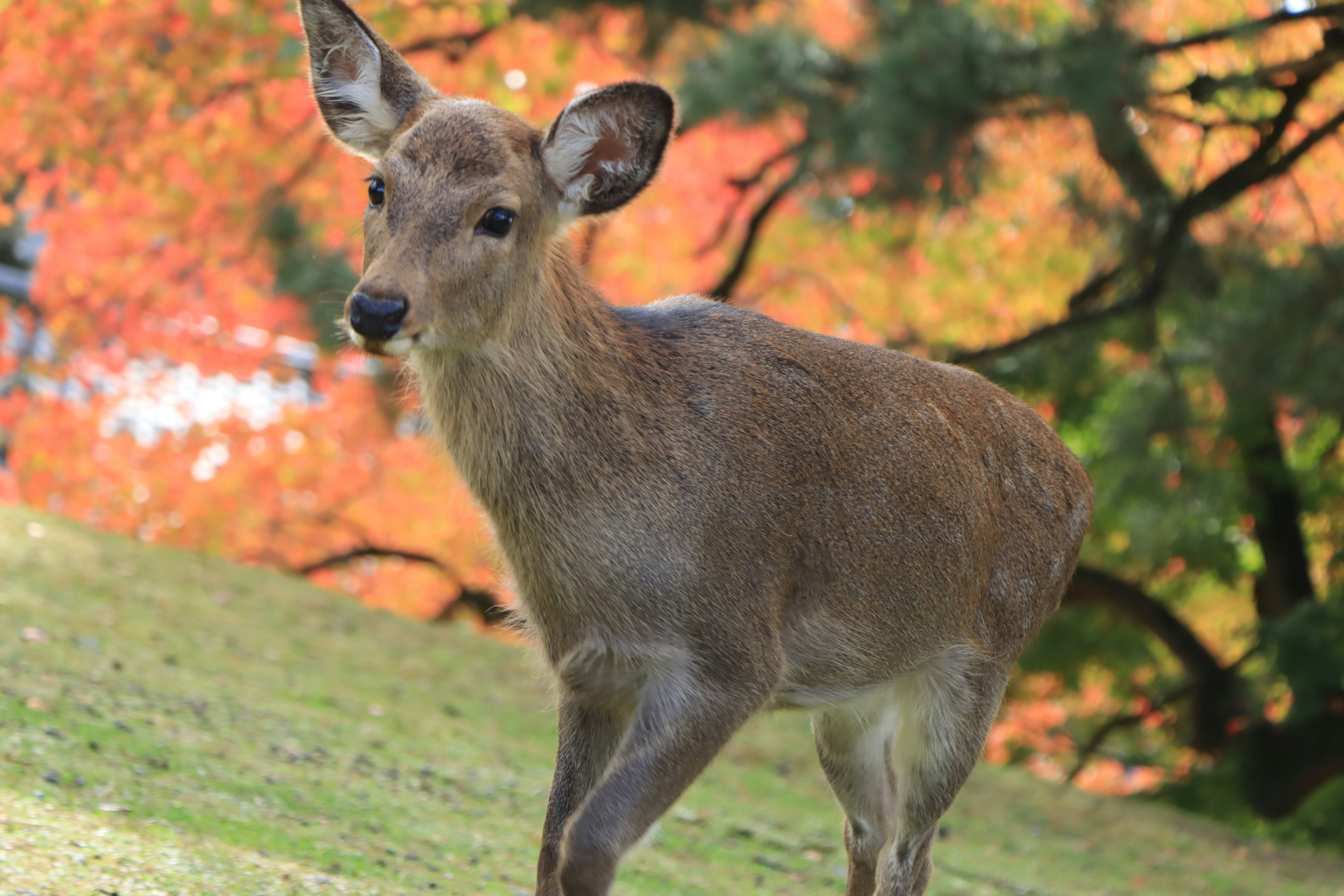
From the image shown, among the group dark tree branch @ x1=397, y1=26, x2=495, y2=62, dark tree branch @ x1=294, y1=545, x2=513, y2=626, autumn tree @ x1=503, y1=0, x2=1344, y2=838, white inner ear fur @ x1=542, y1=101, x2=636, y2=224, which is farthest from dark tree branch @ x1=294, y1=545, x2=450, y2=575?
white inner ear fur @ x1=542, y1=101, x2=636, y2=224

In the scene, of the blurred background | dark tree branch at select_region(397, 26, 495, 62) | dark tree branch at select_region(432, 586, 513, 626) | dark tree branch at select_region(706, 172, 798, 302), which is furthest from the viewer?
dark tree branch at select_region(432, 586, 513, 626)

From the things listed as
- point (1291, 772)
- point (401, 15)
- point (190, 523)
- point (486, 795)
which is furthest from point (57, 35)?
point (1291, 772)

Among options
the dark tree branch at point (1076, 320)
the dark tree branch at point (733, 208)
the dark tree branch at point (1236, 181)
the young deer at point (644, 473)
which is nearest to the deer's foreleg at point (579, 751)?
the young deer at point (644, 473)

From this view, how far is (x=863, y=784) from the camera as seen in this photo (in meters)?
4.67

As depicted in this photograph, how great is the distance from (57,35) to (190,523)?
529cm

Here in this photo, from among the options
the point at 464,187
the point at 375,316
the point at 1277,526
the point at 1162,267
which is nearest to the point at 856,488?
the point at 464,187

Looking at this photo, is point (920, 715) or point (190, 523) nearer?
point (920, 715)

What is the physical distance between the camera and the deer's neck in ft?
12.2

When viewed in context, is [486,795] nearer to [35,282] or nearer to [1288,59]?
[1288,59]

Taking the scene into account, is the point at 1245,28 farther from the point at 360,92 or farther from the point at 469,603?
the point at 469,603

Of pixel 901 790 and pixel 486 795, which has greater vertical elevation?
pixel 901 790

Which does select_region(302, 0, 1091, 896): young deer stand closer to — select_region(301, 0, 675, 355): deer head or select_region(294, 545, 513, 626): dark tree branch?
select_region(301, 0, 675, 355): deer head

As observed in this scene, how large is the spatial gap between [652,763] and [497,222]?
1359 mm

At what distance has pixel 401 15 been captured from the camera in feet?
32.5
